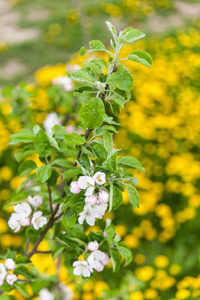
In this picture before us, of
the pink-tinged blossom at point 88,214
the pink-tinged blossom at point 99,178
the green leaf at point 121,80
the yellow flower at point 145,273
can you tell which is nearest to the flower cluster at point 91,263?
the pink-tinged blossom at point 88,214

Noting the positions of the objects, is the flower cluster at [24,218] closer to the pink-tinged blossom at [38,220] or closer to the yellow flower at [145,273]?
the pink-tinged blossom at [38,220]

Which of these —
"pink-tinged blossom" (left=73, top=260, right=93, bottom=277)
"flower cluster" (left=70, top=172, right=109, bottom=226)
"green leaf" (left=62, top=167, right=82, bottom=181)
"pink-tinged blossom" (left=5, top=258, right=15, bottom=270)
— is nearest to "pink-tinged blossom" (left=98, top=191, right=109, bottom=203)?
"flower cluster" (left=70, top=172, right=109, bottom=226)

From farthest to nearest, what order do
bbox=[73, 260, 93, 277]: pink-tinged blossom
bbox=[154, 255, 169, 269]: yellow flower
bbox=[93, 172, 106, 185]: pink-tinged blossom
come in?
bbox=[154, 255, 169, 269]: yellow flower, bbox=[73, 260, 93, 277]: pink-tinged blossom, bbox=[93, 172, 106, 185]: pink-tinged blossom

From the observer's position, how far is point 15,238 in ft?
7.53

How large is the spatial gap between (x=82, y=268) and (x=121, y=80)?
0.47 meters

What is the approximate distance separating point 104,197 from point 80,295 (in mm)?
1455

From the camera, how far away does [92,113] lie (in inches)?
30.6

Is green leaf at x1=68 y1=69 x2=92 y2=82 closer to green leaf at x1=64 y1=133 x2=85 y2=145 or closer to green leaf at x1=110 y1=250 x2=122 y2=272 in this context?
green leaf at x1=64 y1=133 x2=85 y2=145

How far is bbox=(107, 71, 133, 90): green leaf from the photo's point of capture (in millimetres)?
776

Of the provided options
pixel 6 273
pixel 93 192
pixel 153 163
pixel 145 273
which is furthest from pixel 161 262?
pixel 93 192

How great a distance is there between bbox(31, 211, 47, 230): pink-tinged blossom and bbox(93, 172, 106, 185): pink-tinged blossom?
264 millimetres

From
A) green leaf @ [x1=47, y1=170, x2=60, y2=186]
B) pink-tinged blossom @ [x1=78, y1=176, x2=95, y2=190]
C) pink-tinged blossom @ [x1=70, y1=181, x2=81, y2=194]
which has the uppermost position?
pink-tinged blossom @ [x1=78, y1=176, x2=95, y2=190]

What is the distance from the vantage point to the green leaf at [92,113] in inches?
30.4

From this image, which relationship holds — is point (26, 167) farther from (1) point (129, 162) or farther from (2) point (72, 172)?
(1) point (129, 162)
